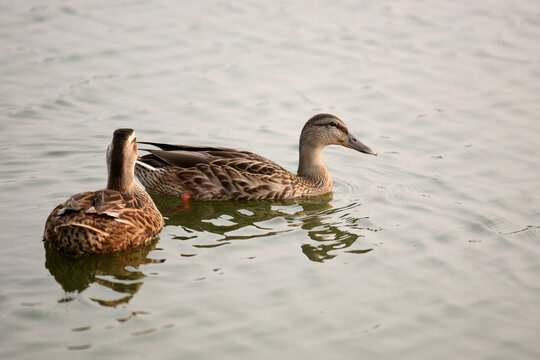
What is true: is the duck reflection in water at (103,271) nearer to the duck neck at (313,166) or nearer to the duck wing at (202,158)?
the duck wing at (202,158)

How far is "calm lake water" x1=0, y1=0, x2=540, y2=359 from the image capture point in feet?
22.7

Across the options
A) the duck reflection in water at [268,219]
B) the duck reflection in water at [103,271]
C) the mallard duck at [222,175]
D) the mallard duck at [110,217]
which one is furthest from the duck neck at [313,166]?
the duck reflection in water at [103,271]

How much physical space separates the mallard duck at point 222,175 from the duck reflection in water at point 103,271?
1946mm

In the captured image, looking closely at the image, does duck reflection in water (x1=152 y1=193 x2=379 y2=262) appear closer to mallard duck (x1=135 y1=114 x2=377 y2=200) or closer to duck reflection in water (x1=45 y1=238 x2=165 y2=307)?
mallard duck (x1=135 y1=114 x2=377 y2=200)

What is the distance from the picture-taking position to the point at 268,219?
9555 millimetres

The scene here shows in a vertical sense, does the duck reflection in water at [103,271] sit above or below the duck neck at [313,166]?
below

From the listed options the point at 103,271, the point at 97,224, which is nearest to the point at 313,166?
the point at 97,224

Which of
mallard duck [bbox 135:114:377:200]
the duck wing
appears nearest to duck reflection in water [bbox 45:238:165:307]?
mallard duck [bbox 135:114:377:200]

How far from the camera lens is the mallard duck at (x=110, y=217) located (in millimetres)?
7836

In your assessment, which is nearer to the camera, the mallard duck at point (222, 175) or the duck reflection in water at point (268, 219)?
the duck reflection in water at point (268, 219)

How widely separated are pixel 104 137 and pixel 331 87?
427 cm

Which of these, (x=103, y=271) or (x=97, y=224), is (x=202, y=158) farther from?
(x=103, y=271)

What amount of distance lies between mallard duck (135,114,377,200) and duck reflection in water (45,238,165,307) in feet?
6.39

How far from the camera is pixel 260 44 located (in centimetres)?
1508
